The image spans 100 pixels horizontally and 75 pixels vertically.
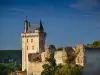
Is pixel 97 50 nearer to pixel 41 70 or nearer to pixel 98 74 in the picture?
pixel 98 74

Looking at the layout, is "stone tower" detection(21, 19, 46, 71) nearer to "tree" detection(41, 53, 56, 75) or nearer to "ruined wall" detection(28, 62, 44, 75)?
"ruined wall" detection(28, 62, 44, 75)

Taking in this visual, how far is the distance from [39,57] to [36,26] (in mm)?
5010

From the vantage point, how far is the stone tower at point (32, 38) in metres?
22.9

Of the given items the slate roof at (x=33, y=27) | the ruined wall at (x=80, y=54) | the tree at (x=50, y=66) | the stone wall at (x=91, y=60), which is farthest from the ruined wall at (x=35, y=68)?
the slate roof at (x=33, y=27)

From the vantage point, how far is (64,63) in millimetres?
15234

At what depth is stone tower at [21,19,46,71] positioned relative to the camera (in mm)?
22856

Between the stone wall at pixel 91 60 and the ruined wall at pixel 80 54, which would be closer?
the stone wall at pixel 91 60

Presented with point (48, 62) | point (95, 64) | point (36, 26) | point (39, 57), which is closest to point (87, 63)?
point (95, 64)

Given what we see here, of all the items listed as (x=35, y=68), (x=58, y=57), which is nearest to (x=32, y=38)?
(x=35, y=68)

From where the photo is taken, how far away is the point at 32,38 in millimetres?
23328

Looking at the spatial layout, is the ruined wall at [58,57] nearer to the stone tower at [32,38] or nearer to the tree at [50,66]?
the tree at [50,66]

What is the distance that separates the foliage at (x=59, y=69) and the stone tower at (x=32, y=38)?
21.9 feet

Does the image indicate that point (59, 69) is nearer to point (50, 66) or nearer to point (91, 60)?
point (91, 60)

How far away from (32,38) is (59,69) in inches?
342
